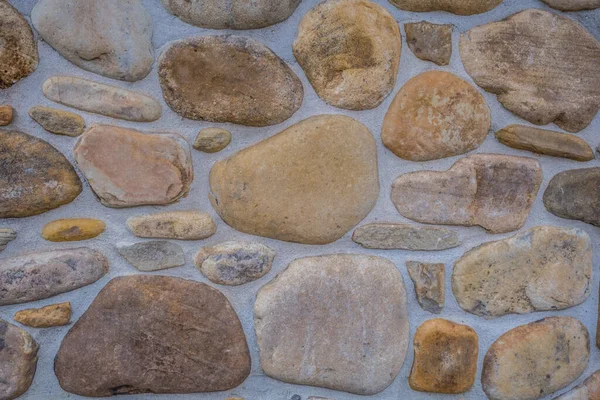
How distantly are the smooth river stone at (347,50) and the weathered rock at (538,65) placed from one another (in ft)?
0.53

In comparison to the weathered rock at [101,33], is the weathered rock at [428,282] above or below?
below

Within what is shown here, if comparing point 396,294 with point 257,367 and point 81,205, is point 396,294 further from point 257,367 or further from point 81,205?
point 81,205

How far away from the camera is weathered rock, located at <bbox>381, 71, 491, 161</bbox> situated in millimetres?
911

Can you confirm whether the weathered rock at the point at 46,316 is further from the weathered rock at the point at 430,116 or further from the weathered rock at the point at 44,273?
the weathered rock at the point at 430,116

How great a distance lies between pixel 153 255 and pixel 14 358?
0.95ft

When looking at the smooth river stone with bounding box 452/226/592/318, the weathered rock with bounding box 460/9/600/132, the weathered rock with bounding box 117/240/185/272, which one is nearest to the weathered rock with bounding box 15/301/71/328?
the weathered rock with bounding box 117/240/185/272

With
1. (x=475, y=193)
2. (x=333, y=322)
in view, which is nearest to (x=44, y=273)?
(x=333, y=322)

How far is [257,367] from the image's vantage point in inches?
36.7

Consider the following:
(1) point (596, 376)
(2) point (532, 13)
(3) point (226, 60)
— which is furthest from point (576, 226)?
(3) point (226, 60)

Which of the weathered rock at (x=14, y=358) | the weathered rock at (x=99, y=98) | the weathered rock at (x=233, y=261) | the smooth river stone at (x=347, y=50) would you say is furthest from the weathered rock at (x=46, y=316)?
the smooth river stone at (x=347, y=50)

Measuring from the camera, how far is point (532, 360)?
100cm

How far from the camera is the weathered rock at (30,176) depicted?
821 millimetres

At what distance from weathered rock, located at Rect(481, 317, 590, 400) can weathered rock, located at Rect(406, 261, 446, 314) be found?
0.16m

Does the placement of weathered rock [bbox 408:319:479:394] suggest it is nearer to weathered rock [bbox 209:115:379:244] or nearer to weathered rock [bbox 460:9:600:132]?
weathered rock [bbox 209:115:379:244]
